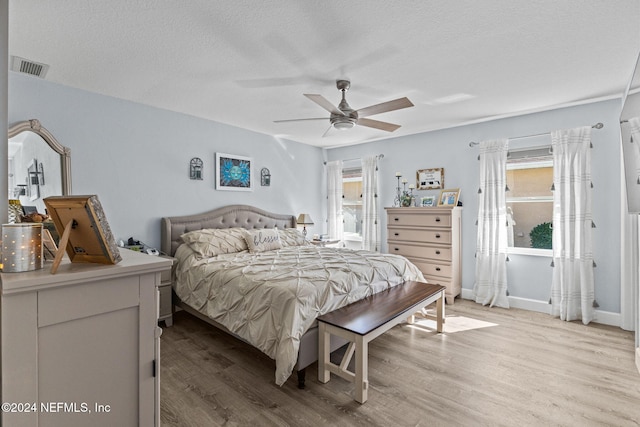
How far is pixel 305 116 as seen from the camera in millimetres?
4219

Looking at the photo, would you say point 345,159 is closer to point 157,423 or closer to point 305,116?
point 305,116

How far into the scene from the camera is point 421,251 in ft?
15.3

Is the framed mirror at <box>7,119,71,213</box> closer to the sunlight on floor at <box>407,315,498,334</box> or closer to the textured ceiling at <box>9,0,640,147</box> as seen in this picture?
the textured ceiling at <box>9,0,640,147</box>

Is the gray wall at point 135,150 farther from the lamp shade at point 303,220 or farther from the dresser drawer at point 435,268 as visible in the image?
the dresser drawer at point 435,268

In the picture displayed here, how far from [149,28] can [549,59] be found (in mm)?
3279

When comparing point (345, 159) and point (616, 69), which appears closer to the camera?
point (616, 69)

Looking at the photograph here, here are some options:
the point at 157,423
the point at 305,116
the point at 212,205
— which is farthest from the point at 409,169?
the point at 157,423

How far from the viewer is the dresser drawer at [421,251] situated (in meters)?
4.42

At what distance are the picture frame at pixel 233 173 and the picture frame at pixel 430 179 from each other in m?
2.84

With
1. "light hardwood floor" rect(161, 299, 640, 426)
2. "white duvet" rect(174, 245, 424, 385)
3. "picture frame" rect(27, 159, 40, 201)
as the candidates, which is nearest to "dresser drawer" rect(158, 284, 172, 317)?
"white duvet" rect(174, 245, 424, 385)

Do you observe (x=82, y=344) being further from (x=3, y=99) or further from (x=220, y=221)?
(x=220, y=221)

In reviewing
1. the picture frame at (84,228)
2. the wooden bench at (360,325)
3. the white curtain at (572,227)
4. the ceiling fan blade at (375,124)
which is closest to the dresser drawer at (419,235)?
the white curtain at (572,227)

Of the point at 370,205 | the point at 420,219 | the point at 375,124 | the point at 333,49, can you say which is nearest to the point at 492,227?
the point at 420,219

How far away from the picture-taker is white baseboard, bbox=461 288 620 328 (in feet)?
11.6
